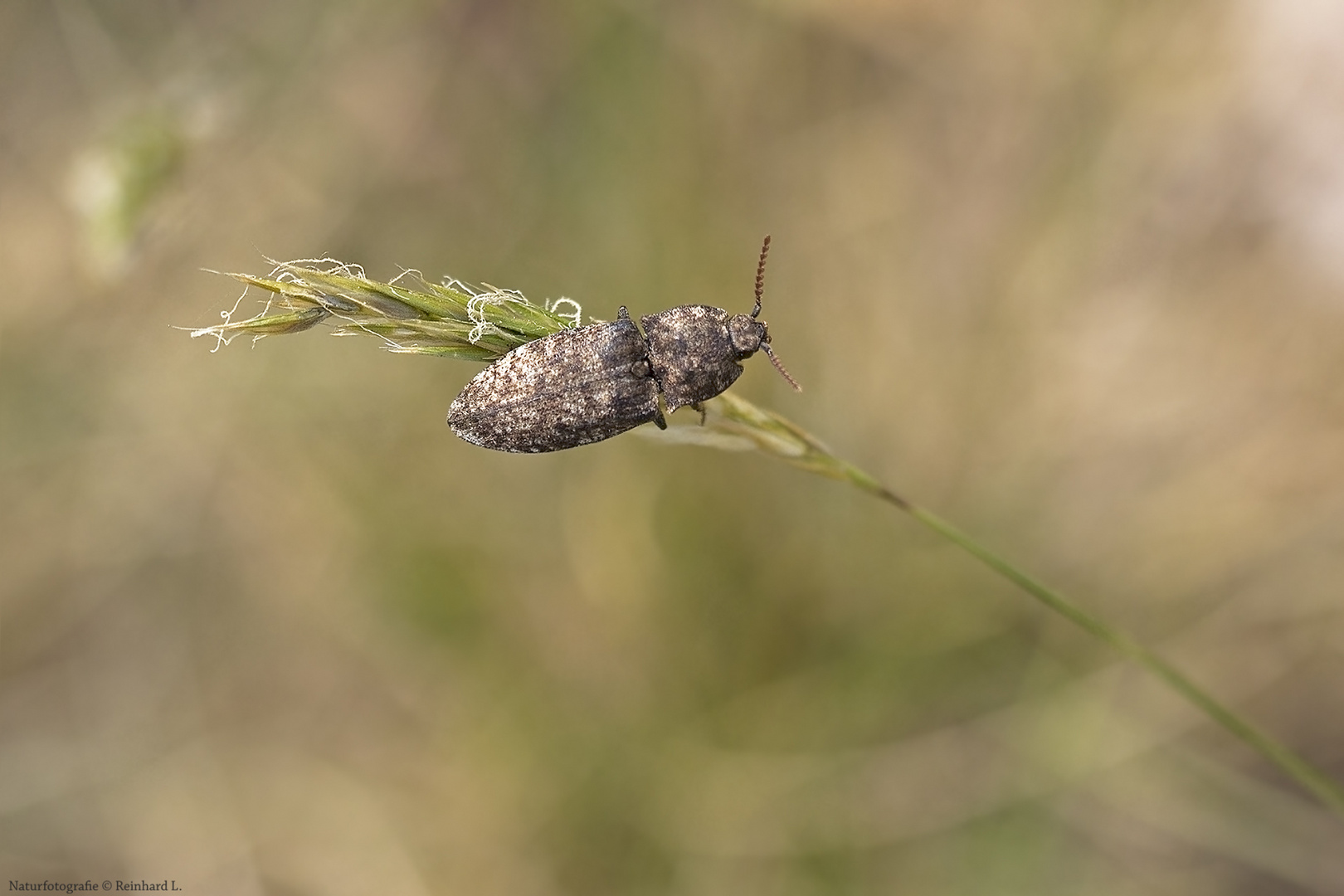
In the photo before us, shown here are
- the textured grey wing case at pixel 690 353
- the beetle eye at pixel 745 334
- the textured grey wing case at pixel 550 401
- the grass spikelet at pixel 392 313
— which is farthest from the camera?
the beetle eye at pixel 745 334

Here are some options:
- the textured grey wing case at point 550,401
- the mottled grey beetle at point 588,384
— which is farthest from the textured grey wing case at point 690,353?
the textured grey wing case at point 550,401

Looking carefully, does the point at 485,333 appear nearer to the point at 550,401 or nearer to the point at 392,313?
the point at 392,313

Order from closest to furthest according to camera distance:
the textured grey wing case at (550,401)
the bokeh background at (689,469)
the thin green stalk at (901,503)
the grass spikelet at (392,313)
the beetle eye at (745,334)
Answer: the grass spikelet at (392,313) → the thin green stalk at (901,503) → the textured grey wing case at (550,401) → the beetle eye at (745,334) → the bokeh background at (689,469)

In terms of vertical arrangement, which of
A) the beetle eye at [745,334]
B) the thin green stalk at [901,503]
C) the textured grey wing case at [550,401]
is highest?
the beetle eye at [745,334]

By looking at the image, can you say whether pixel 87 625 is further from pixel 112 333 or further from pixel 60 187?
pixel 60 187

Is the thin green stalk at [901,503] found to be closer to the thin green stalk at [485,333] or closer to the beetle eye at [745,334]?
the thin green stalk at [485,333]

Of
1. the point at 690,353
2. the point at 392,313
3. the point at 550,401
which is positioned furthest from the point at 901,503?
the point at 392,313

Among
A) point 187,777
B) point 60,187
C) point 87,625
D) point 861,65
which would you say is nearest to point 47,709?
point 87,625
